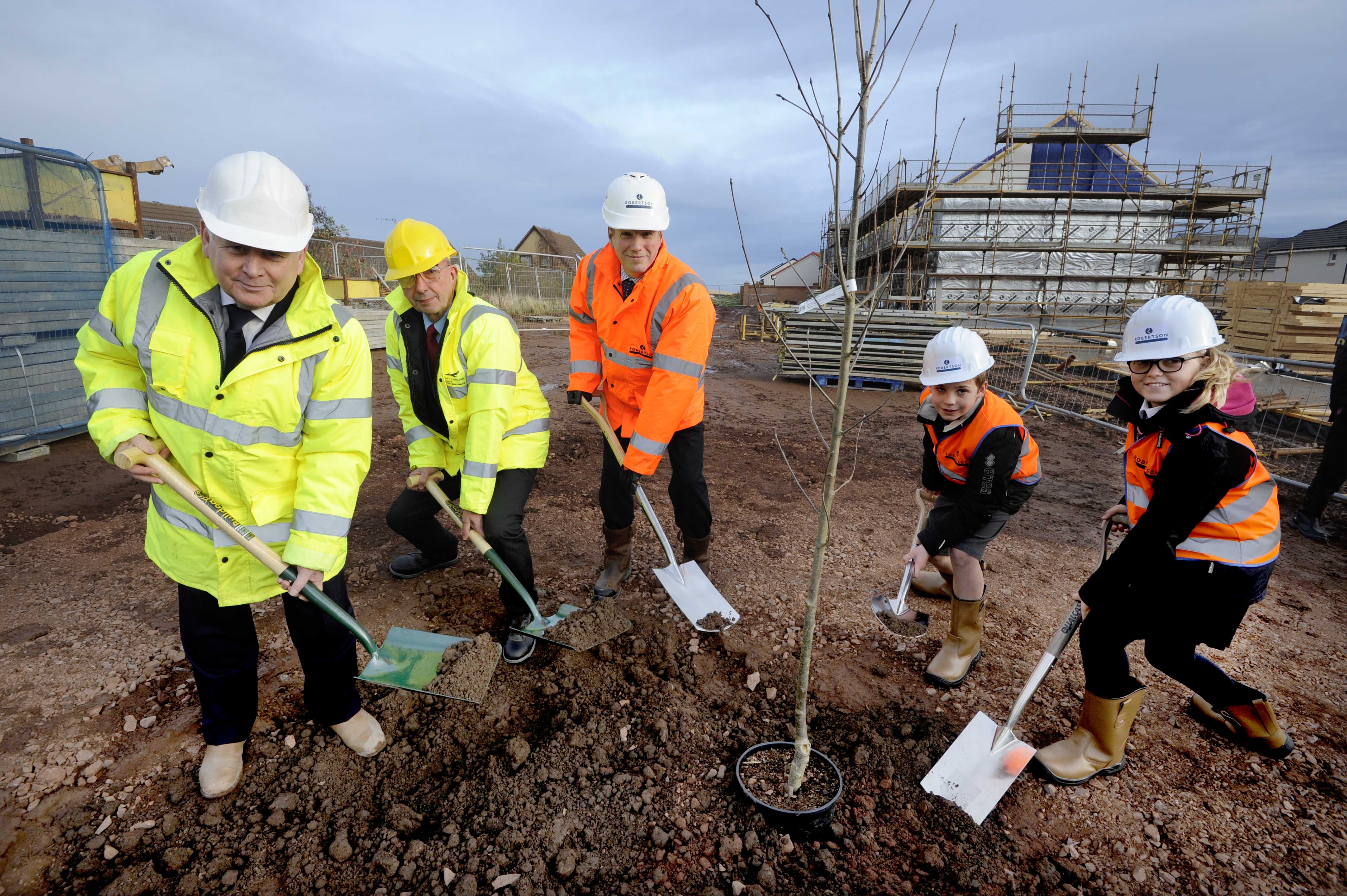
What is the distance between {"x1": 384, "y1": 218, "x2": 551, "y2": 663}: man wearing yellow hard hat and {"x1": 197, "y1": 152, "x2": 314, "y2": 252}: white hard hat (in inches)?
31.2

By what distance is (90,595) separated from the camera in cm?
342

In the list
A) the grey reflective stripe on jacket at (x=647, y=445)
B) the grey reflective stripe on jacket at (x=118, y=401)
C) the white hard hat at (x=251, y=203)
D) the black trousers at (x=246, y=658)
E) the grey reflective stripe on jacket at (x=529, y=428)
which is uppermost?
the white hard hat at (x=251, y=203)

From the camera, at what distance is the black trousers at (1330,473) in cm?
454

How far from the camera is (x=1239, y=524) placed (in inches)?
79.7

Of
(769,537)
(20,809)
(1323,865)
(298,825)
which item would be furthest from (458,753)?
(1323,865)

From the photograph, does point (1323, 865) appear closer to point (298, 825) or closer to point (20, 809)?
point (298, 825)

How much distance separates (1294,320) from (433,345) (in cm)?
1401

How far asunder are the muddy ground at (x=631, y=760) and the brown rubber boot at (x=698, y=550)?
24 cm

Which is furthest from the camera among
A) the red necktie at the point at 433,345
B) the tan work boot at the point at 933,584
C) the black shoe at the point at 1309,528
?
the black shoe at the point at 1309,528

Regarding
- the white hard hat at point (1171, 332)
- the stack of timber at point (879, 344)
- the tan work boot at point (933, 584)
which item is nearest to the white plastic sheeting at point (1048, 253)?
the stack of timber at point (879, 344)

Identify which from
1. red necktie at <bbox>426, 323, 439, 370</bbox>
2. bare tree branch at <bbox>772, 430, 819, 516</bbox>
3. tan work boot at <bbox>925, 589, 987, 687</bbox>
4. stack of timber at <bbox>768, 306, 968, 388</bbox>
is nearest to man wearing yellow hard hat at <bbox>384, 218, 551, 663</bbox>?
red necktie at <bbox>426, 323, 439, 370</bbox>

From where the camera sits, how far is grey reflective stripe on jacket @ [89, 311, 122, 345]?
1883 millimetres

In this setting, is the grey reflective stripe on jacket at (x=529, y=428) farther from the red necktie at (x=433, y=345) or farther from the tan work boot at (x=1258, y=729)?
the tan work boot at (x=1258, y=729)

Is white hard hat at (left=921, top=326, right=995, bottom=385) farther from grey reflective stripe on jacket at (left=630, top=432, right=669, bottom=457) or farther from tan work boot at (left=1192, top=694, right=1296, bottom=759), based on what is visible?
tan work boot at (left=1192, top=694, right=1296, bottom=759)
